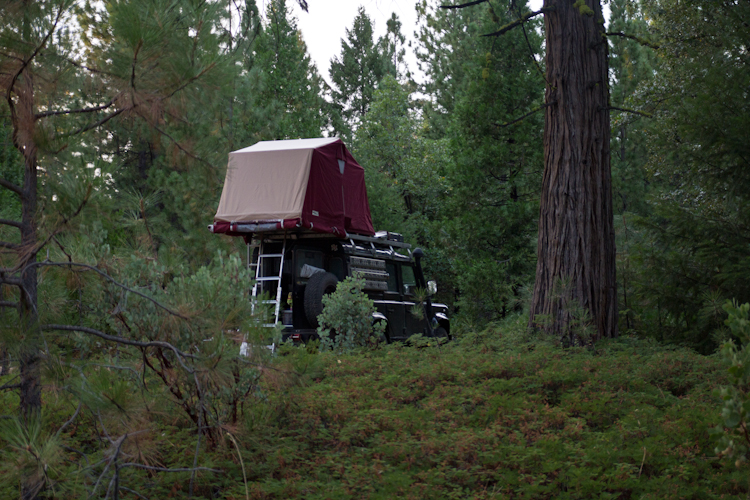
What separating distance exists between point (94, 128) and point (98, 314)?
5.10ft

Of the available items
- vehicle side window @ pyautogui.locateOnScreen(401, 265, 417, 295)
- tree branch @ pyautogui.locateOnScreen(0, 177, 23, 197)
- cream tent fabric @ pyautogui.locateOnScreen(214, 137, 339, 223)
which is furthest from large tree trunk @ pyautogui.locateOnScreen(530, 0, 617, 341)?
tree branch @ pyautogui.locateOnScreen(0, 177, 23, 197)

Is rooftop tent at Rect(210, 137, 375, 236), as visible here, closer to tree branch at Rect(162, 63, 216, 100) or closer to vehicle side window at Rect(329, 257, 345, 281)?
vehicle side window at Rect(329, 257, 345, 281)

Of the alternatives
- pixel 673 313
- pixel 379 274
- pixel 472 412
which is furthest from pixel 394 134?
pixel 472 412

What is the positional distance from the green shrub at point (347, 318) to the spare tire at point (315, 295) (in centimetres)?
82

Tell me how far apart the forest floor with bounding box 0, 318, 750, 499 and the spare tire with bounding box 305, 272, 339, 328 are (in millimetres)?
3029

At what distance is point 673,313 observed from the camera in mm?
8367

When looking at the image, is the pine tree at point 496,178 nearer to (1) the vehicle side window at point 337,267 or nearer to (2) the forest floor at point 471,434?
(1) the vehicle side window at point 337,267

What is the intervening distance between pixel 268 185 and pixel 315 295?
2.14 m

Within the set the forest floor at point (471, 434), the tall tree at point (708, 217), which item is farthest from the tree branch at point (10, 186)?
the tall tree at point (708, 217)

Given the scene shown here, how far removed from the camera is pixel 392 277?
41.9ft

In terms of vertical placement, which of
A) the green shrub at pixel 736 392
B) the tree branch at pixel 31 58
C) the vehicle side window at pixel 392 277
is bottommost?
the green shrub at pixel 736 392

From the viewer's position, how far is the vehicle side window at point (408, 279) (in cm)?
1296

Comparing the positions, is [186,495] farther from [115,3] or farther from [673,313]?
[673,313]

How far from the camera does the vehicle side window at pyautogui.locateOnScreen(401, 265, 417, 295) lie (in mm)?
12961
